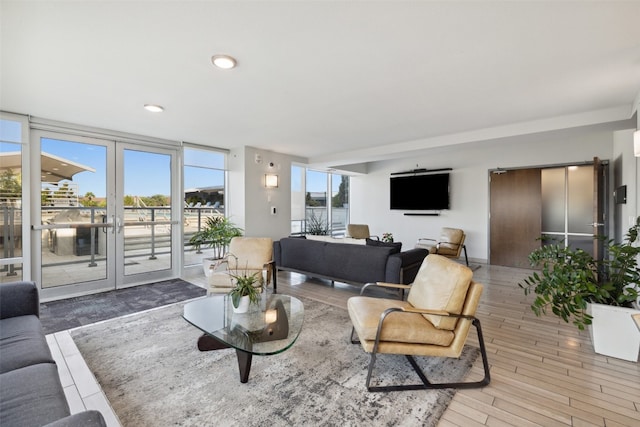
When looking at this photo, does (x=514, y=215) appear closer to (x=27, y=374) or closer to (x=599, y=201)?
(x=599, y=201)

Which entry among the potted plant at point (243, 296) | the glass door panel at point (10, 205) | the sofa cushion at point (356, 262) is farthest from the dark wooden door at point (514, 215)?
the glass door panel at point (10, 205)

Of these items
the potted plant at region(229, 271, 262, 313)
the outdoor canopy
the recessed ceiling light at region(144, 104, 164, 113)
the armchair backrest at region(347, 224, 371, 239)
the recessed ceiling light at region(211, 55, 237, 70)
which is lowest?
the potted plant at region(229, 271, 262, 313)

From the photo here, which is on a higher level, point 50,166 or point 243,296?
point 50,166

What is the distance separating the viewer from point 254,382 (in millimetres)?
2195

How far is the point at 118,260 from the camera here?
4699 millimetres

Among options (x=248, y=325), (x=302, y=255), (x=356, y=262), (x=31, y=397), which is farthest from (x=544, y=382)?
(x=302, y=255)

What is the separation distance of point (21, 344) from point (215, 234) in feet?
11.6

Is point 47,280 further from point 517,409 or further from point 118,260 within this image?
point 517,409

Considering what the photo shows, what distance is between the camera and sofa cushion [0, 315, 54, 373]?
162cm

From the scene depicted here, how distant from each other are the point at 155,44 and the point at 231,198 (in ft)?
13.1

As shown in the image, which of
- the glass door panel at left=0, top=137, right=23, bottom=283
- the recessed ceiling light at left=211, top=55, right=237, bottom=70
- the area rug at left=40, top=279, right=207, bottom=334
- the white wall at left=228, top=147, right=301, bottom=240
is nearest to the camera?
the recessed ceiling light at left=211, top=55, right=237, bottom=70

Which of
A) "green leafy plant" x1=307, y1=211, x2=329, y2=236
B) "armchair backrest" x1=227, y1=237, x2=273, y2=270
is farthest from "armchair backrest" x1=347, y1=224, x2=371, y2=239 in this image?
"armchair backrest" x1=227, y1=237, x2=273, y2=270

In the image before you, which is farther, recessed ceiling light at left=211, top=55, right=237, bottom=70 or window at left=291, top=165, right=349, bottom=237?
window at left=291, top=165, right=349, bottom=237

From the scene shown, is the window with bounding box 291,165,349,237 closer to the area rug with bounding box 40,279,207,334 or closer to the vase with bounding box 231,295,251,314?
the area rug with bounding box 40,279,207,334
